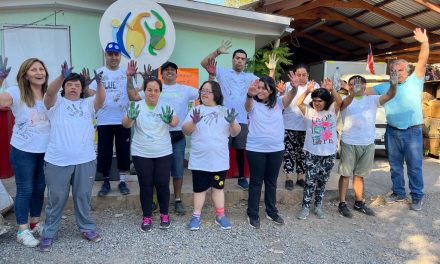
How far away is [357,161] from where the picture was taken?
460 cm

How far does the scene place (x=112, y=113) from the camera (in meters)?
4.14

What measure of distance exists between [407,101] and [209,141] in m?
2.89

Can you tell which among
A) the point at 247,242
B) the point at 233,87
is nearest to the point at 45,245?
the point at 247,242

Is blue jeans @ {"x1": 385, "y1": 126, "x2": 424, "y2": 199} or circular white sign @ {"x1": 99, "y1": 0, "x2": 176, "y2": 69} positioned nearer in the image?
blue jeans @ {"x1": 385, "y1": 126, "x2": 424, "y2": 199}

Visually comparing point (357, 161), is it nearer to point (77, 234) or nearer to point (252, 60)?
point (252, 60)

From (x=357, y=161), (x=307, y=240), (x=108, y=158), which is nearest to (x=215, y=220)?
(x=307, y=240)

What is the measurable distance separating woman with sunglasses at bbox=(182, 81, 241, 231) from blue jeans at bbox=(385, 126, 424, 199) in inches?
99.0

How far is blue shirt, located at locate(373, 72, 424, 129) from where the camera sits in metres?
4.77

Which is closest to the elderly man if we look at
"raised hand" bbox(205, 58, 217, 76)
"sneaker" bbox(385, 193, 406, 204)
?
"sneaker" bbox(385, 193, 406, 204)

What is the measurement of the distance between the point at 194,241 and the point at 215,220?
0.59 metres

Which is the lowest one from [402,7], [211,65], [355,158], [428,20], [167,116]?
[355,158]

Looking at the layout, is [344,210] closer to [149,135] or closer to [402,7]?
[149,135]

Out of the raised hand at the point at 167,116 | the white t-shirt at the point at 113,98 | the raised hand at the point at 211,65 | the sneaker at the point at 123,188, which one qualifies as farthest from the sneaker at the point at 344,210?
the white t-shirt at the point at 113,98

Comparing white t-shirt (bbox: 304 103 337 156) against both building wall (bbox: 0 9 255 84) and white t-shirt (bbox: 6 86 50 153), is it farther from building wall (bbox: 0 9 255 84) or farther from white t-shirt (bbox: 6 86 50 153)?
white t-shirt (bbox: 6 86 50 153)
